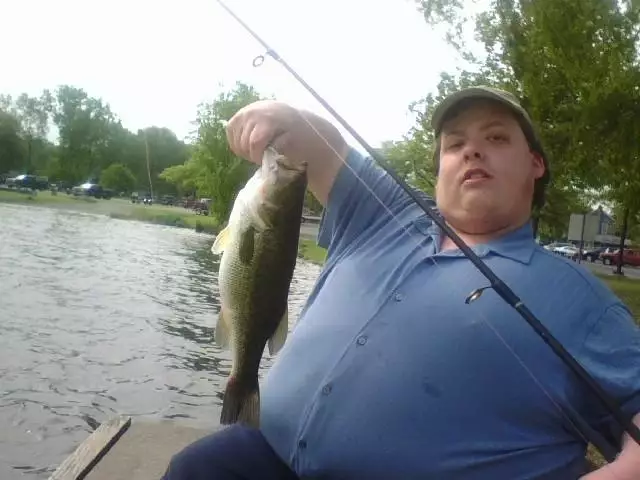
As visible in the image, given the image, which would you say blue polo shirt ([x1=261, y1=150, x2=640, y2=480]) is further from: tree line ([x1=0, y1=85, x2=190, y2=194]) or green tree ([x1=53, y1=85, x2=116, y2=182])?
green tree ([x1=53, y1=85, x2=116, y2=182])

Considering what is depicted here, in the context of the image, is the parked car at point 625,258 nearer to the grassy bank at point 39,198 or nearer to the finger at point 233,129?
the grassy bank at point 39,198

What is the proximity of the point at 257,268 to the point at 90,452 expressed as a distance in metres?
2.98

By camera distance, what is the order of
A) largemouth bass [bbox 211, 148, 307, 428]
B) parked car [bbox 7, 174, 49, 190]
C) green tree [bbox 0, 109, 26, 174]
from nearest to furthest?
largemouth bass [bbox 211, 148, 307, 428], green tree [bbox 0, 109, 26, 174], parked car [bbox 7, 174, 49, 190]

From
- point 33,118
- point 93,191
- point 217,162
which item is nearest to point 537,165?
point 217,162

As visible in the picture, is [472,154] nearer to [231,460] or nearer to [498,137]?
[498,137]

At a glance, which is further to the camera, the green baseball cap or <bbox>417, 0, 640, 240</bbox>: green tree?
<bbox>417, 0, 640, 240</bbox>: green tree

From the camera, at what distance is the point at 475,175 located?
2.86m

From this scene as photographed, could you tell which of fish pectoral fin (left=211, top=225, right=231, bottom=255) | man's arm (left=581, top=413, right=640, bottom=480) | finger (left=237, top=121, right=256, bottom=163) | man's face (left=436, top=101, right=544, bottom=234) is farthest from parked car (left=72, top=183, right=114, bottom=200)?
man's arm (left=581, top=413, right=640, bottom=480)

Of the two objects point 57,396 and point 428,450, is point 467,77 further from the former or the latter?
point 428,450

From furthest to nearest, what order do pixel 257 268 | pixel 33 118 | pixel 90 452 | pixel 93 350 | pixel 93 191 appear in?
1. pixel 33 118
2. pixel 93 191
3. pixel 93 350
4. pixel 90 452
5. pixel 257 268

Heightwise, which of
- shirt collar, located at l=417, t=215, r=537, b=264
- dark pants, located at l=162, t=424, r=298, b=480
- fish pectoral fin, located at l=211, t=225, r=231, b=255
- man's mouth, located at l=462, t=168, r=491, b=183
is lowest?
dark pants, located at l=162, t=424, r=298, b=480

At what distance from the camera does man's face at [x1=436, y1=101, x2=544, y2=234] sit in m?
2.84

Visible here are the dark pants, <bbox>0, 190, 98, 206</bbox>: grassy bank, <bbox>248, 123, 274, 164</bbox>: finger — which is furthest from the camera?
<bbox>0, 190, 98, 206</bbox>: grassy bank


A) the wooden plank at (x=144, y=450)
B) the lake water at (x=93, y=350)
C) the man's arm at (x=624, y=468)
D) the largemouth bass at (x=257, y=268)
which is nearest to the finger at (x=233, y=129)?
the largemouth bass at (x=257, y=268)
